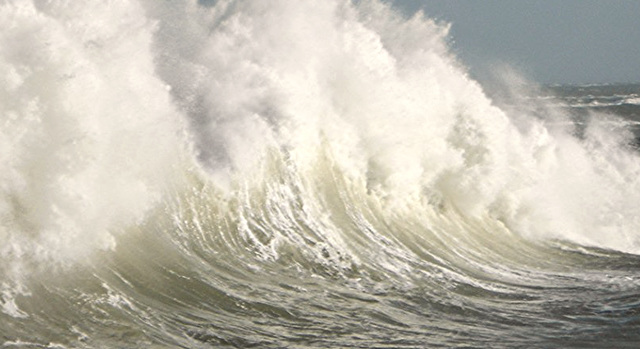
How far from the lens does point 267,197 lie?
11.0 m

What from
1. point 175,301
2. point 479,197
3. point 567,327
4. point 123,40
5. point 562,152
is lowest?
point 175,301

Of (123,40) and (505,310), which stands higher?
(123,40)

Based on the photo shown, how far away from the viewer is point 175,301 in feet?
26.7

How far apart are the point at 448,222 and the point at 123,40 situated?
5509mm

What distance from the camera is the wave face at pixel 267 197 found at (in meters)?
7.92

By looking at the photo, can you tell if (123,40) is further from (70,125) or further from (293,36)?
(293,36)

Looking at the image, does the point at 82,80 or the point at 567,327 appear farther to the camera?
the point at 82,80

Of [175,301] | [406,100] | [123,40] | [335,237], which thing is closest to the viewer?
[175,301]

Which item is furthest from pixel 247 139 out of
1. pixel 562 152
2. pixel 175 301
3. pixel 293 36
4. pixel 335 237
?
pixel 562 152

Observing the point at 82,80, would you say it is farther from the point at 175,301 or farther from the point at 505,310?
the point at 505,310

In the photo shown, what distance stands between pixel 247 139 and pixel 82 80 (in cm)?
277

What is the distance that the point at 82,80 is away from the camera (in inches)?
361

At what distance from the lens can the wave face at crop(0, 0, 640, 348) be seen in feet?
26.0

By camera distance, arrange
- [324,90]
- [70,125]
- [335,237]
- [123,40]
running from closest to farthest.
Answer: [70,125] → [123,40] → [335,237] → [324,90]
